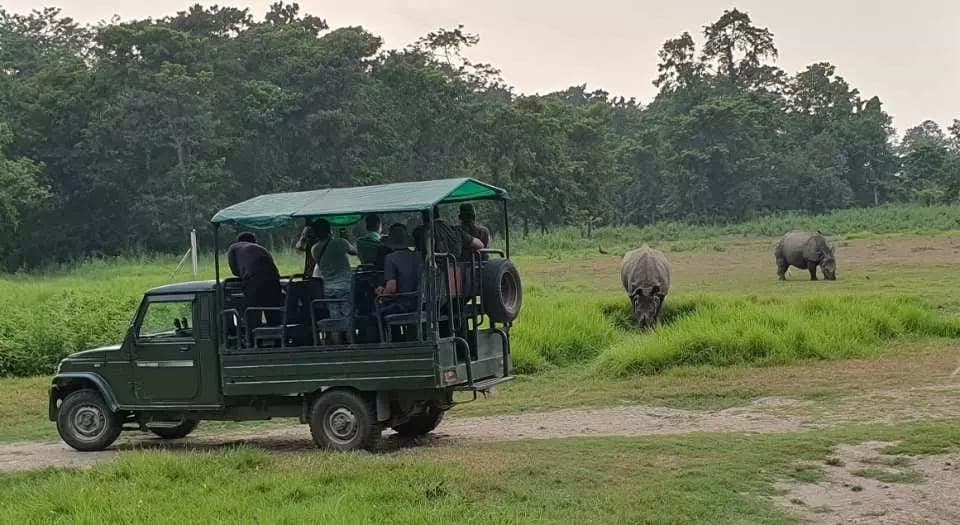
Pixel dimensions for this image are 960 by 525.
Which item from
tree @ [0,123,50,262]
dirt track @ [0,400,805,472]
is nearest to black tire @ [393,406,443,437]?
dirt track @ [0,400,805,472]

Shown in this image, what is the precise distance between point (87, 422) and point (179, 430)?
106 centimetres

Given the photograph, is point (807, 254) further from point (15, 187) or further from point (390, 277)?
point (15, 187)

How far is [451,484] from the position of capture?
322 inches

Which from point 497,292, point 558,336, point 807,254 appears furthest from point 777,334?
point 807,254

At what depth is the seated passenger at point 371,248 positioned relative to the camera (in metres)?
11.0

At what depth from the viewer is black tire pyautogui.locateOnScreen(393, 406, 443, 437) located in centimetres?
1182

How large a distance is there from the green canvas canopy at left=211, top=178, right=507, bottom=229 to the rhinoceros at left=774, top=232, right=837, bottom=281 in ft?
69.3

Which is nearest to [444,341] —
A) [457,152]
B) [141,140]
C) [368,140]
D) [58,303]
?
[58,303]

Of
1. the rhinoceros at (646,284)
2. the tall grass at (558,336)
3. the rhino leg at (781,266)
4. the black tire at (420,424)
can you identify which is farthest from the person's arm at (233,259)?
the rhino leg at (781,266)

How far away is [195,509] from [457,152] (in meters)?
50.5

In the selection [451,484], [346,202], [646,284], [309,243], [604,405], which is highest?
[346,202]

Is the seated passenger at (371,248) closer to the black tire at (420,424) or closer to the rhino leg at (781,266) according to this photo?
the black tire at (420,424)

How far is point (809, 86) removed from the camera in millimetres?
73062

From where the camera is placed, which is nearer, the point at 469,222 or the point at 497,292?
the point at 497,292
